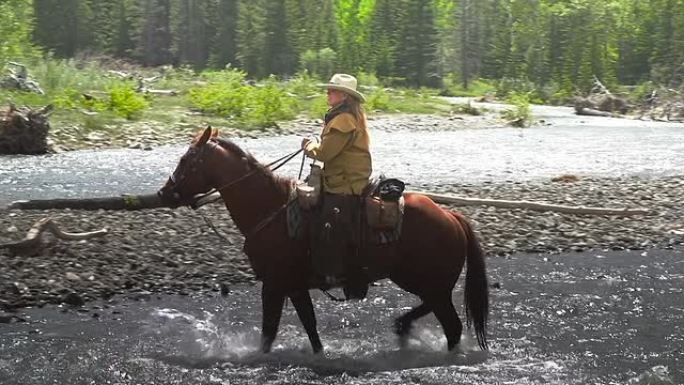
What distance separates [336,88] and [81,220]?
301 inches

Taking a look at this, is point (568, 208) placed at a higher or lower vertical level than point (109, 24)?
lower

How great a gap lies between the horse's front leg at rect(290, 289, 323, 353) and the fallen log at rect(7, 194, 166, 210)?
7.05 metres

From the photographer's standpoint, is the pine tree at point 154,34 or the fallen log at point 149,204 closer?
the fallen log at point 149,204

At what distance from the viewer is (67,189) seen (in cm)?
1881

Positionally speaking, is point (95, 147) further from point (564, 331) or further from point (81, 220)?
point (564, 331)

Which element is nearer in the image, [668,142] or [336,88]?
[336,88]

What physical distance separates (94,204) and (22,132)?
12.1 metres

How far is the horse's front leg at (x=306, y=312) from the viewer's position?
7703 mm

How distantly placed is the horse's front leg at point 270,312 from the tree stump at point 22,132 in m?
19.3

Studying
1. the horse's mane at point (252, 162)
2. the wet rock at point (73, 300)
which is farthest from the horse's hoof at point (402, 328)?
the wet rock at point (73, 300)

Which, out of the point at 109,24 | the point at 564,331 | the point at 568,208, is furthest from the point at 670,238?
the point at 109,24

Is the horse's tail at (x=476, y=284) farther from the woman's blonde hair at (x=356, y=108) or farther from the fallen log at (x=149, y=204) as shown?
the fallen log at (x=149, y=204)

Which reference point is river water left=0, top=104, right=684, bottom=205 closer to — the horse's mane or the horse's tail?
the horse's mane

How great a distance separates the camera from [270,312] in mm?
7711
